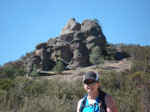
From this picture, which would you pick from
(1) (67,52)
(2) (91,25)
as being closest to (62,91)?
(1) (67,52)

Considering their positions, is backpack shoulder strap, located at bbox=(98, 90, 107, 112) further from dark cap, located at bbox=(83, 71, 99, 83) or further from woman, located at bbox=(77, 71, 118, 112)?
dark cap, located at bbox=(83, 71, 99, 83)

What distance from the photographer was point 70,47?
4641cm

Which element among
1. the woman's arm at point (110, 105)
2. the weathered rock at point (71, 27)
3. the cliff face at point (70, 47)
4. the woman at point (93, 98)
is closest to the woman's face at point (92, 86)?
the woman at point (93, 98)

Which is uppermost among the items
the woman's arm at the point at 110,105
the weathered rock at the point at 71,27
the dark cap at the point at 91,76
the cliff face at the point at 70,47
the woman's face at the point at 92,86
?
the weathered rock at the point at 71,27

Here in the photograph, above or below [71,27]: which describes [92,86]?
below

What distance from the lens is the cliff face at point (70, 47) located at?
1722 inches

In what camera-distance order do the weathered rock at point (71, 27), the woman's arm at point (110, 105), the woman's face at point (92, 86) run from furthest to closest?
the weathered rock at point (71, 27) → the woman's face at point (92, 86) → the woman's arm at point (110, 105)

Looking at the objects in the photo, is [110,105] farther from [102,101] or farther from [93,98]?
[93,98]

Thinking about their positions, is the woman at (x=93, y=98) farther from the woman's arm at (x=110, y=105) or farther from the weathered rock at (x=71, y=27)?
the weathered rock at (x=71, y=27)

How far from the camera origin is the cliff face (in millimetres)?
43750

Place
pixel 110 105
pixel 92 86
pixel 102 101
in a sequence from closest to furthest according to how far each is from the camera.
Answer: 1. pixel 110 105
2. pixel 102 101
3. pixel 92 86

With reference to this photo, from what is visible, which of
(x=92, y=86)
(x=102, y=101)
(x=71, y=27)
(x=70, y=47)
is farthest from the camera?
(x=71, y=27)

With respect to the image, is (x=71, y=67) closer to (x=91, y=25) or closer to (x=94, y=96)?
(x=91, y=25)

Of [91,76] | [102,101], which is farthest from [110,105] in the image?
[91,76]
